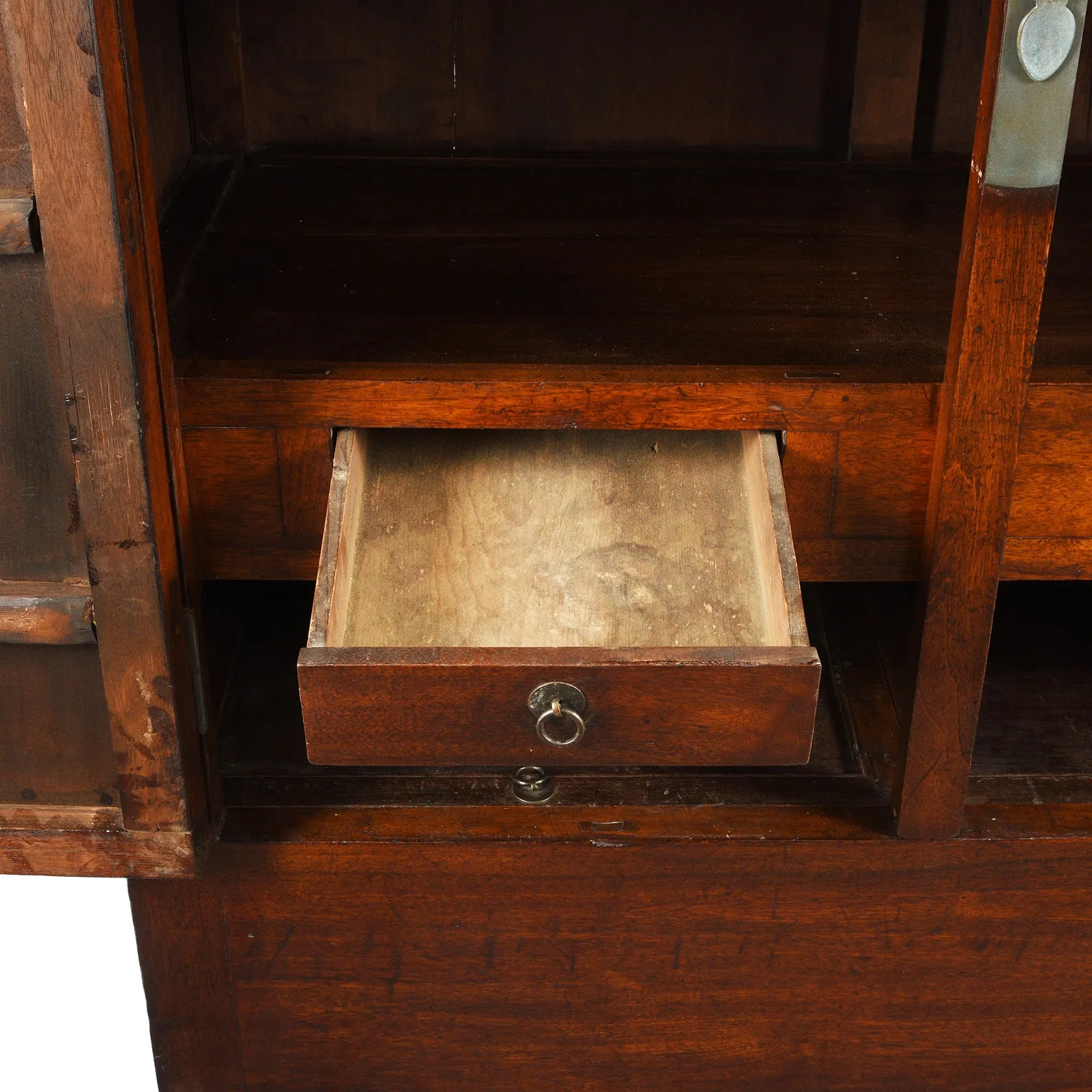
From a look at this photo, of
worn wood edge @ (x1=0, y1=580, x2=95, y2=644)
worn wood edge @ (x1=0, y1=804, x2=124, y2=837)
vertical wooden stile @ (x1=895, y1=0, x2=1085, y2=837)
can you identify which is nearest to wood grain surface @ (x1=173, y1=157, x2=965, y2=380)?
vertical wooden stile @ (x1=895, y1=0, x2=1085, y2=837)

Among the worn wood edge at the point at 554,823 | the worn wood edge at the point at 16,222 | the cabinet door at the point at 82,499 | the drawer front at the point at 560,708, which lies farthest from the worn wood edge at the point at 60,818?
the worn wood edge at the point at 16,222

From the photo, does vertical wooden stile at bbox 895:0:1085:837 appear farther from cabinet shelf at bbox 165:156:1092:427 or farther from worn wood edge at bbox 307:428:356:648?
worn wood edge at bbox 307:428:356:648

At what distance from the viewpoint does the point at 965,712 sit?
3.67 ft

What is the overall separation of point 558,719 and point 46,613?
40 centimetres

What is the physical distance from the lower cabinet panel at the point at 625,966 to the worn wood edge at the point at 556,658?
0.34m

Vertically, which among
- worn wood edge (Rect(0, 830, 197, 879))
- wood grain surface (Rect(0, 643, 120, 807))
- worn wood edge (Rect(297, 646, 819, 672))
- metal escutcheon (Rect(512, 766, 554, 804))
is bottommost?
metal escutcheon (Rect(512, 766, 554, 804))

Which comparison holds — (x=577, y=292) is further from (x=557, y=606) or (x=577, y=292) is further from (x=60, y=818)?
(x=60, y=818)

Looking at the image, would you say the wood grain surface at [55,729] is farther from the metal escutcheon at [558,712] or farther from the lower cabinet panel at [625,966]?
the metal escutcheon at [558,712]

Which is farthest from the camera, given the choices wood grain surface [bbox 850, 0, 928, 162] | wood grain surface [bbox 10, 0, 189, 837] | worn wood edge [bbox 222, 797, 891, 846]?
wood grain surface [bbox 850, 0, 928, 162]

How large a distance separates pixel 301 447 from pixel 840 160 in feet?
2.87

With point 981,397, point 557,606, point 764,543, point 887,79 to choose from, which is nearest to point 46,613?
point 557,606

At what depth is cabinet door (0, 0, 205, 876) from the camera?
0.88m

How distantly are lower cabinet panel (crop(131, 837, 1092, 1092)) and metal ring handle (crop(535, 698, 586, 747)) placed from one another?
0.93ft

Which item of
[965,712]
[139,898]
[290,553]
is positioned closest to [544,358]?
[290,553]
